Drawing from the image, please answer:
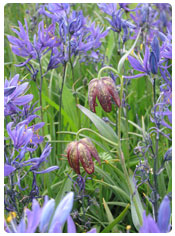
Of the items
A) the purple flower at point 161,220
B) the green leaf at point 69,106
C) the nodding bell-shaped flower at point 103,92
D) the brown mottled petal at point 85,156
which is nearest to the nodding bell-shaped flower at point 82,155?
the brown mottled petal at point 85,156

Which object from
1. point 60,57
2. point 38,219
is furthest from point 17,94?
point 38,219

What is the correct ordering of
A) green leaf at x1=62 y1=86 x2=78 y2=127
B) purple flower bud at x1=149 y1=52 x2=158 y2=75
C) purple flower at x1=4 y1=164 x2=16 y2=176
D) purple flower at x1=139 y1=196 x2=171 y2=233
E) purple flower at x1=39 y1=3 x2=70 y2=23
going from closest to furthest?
purple flower at x1=139 y1=196 x2=171 y2=233, purple flower at x1=4 y1=164 x2=16 y2=176, purple flower bud at x1=149 y1=52 x2=158 y2=75, purple flower at x1=39 y1=3 x2=70 y2=23, green leaf at x1=62 y1=86 x2=78 y2=127

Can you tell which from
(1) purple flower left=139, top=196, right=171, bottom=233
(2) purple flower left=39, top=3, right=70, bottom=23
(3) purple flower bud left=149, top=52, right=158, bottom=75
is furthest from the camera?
(2) purple flower left=39, top=3, right=70, bottom=23

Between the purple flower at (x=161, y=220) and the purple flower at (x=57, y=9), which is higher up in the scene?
the purple flower at (x=57, y=9)

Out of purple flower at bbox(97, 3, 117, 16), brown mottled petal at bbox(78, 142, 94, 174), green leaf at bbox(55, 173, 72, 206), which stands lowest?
green leaf at bbox(55, 173, 72, 206)

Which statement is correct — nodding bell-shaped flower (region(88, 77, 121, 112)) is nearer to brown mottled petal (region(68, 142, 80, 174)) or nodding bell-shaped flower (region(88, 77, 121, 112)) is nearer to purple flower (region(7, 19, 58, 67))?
brown mottled petal (region(68, 142, 80, 174))

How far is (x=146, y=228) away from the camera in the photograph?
21.7 inches

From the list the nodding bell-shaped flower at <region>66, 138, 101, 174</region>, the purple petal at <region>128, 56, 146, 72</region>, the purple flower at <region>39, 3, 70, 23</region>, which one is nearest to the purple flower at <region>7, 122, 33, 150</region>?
the nodding bell-shaped flower at <region>66, 138, 101, 174</region>

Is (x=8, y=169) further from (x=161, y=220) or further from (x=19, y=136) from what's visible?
(x=161, y=220)

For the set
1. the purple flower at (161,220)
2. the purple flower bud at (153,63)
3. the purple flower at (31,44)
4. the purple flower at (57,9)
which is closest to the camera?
the purple flower at (161,220)

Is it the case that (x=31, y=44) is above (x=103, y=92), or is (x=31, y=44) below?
above

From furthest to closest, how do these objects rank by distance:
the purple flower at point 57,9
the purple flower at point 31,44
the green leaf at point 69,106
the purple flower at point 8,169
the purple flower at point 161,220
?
the green leaf at point 69,106 → the purple flower at point 57,9 → the purple flower at point 31,44 → the purple flower at point 8,169 → the purple flower at point 161,220

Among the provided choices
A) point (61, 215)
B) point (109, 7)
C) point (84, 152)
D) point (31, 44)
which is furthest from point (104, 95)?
point (109, 7)

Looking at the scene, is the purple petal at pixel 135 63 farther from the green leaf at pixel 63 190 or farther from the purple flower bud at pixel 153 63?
the green leaf at pixel 63 190
